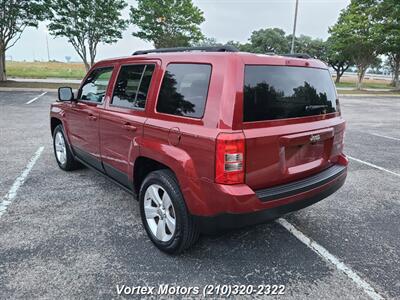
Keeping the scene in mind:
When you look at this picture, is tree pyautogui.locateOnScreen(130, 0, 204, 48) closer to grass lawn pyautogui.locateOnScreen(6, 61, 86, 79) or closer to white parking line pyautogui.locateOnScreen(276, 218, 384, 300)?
grass lawn pyautogui.locateOnScreen(6, 61, 86, 79)

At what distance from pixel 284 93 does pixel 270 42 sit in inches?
1743

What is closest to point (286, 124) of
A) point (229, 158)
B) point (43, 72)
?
point (229, 158)

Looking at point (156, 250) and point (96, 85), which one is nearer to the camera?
point (156, 250)

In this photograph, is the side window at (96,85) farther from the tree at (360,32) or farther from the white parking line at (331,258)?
the tree at (360,32)

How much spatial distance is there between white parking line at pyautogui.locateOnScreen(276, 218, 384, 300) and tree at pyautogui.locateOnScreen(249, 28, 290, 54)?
41690 millimetres

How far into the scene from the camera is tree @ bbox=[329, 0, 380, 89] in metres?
25.5

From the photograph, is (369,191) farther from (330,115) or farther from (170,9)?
(170,9)

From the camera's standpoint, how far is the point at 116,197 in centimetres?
396

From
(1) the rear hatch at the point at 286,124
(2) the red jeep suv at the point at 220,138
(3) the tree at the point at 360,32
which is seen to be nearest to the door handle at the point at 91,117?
(2) the red jeep suv at the point at 220,138

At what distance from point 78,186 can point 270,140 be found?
2.97 metres

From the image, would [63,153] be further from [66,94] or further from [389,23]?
[389,23]

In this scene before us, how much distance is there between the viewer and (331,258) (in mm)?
2783

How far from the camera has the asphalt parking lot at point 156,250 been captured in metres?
2.42

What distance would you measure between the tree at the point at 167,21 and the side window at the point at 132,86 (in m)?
22.4
